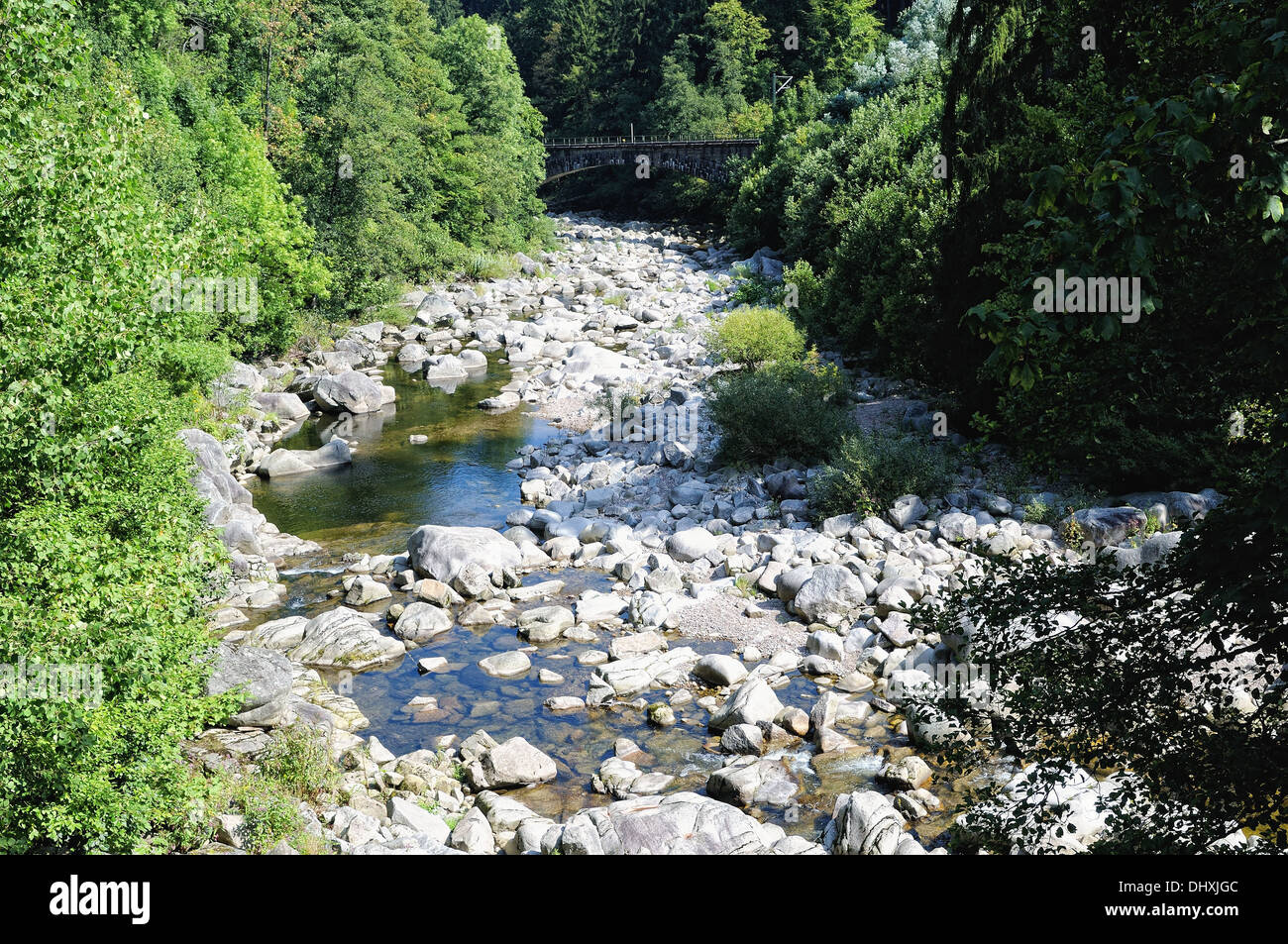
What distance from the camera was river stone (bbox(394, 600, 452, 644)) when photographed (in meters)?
12.7

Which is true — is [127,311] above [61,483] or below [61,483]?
above

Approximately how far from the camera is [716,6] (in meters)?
61.2

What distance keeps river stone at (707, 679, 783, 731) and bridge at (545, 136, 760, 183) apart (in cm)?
4256

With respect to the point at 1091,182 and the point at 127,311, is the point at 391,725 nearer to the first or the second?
the point at 127,311

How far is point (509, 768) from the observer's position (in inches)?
369

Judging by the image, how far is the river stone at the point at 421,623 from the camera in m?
12.7

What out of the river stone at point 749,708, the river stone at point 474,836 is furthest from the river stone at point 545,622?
the river stone at point 474,836

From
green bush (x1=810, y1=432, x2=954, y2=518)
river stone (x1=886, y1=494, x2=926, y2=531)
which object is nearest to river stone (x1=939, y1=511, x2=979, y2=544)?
river stone (x1=886, y1=494, x2=926, y2=531)

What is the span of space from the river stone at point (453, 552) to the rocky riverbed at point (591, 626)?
0.15 feet

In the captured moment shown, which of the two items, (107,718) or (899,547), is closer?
(107,718)

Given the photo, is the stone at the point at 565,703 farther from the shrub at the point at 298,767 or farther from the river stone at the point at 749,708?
the shrub at the point at 298,767

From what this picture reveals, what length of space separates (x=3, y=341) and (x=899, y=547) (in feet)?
35.8
